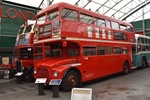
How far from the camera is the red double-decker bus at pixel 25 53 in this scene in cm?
1105

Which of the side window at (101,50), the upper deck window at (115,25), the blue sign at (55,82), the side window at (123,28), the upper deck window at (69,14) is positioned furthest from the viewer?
the side window at (123,28)

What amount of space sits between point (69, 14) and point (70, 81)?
10.7ft

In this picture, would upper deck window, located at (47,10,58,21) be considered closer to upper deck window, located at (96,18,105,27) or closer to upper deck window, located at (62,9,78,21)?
upper deck window, located at (62,9,78,21)

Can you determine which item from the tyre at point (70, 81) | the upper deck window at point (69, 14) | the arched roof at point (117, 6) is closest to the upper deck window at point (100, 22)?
the upper deck window at point (69, 14)

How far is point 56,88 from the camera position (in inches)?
279

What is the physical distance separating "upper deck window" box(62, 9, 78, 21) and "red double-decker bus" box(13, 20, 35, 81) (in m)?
4.15

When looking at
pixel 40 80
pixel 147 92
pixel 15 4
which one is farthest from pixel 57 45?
pixel 15 4

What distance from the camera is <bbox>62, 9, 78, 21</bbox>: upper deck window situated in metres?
8.34

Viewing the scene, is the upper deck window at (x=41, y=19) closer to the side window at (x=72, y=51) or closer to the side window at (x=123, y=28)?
the side window at (x=72, y=51)

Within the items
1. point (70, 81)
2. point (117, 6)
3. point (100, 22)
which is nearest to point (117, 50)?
point (100, 22)

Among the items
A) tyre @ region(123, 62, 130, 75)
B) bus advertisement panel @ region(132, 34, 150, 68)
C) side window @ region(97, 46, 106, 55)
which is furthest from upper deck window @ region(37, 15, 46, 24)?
bus advertisement panel @ region(132, 34, 150, 68)

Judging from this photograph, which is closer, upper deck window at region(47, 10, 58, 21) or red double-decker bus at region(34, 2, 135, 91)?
red double-decker bus at region(34, 2, 135, 91)

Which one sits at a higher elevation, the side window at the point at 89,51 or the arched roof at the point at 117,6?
A: the arched roof at the point at 117,6

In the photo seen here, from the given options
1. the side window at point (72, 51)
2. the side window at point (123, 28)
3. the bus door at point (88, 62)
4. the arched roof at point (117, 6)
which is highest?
the arched roof at point (117, 6)
